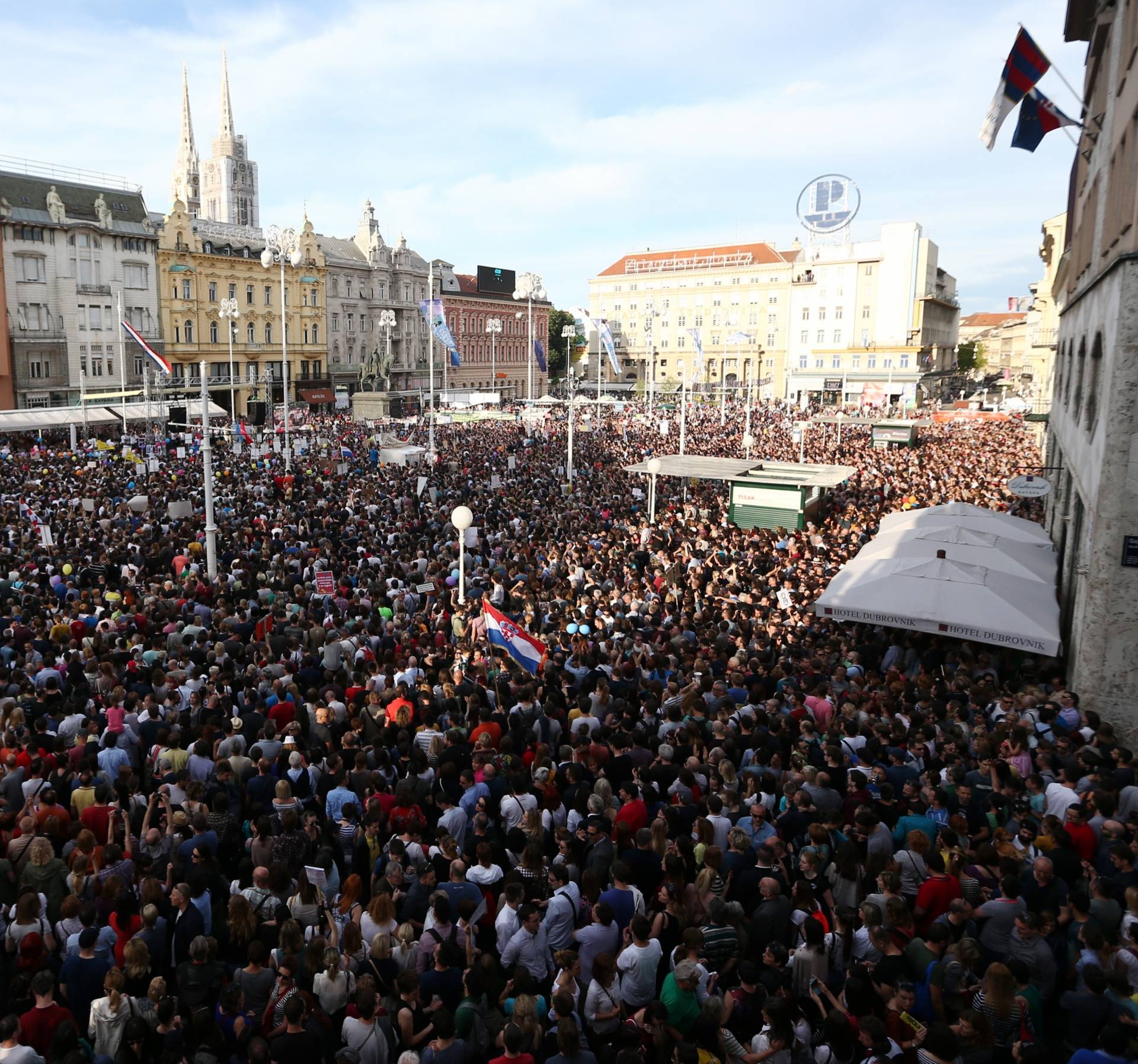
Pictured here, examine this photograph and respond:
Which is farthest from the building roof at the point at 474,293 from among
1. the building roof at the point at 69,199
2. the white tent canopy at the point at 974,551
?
the white tent canopy at the point at 974,551

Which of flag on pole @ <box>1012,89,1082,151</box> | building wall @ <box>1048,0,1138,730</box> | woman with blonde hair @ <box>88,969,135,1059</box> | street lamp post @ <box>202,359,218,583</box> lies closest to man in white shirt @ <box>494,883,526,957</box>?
woman with blonde hair @ <box>88,969,135,1059</box>

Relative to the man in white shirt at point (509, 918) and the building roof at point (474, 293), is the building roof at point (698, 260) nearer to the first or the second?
the building roof at point (474, 293)

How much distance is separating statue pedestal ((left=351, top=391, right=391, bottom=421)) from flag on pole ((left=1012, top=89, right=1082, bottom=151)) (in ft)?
152

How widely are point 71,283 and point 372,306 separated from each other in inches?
1244

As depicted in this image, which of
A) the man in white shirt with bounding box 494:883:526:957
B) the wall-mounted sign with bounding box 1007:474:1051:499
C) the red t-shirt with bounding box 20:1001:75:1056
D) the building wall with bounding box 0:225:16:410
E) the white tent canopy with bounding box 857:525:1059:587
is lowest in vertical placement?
the red t-shirt with bounding box 20:1001:75:1056

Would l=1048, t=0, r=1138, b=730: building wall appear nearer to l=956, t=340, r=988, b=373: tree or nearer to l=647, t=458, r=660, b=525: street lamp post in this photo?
l=647, t=458, r=660, b=525: street lamp post

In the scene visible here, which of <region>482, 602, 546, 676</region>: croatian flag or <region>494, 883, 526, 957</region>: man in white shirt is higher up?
<region>482, 602, 546, 676</region>: croatian flag

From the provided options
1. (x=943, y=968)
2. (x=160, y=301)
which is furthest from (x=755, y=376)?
(x=943, y=968)

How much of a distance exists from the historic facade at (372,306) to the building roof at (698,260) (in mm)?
30863

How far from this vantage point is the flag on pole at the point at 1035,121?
15539 millimetres

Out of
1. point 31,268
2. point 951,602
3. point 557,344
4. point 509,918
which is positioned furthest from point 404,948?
point 557,344

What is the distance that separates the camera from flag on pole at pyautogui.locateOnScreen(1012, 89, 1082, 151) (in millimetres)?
15539

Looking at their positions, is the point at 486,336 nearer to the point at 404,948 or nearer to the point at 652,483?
the point at 652,483

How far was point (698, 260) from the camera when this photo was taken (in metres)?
104
